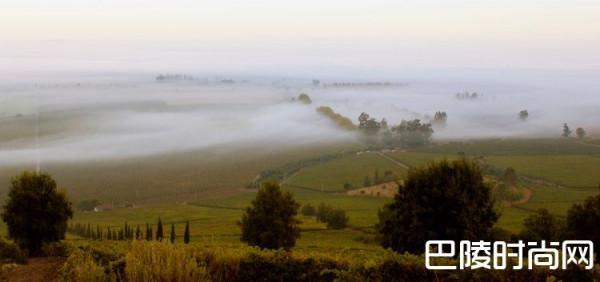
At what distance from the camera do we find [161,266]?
831 centimetres

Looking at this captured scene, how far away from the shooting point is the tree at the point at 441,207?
23.9 metres

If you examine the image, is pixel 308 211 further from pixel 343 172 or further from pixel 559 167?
pixel 559 167

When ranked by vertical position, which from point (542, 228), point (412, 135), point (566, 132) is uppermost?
point (566, 132)

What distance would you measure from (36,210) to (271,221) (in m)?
14.9

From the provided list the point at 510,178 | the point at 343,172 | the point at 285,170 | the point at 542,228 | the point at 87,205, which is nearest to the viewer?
the point at 542,228

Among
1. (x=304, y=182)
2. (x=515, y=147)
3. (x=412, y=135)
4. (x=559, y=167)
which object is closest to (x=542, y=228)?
(x=304, y=182)

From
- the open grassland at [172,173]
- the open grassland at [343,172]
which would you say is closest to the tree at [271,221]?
the open grassland at [343,172]

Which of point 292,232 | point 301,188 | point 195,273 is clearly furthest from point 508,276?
point 301,188

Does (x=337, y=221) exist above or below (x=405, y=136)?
below

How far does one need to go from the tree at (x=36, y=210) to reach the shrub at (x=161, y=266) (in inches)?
777

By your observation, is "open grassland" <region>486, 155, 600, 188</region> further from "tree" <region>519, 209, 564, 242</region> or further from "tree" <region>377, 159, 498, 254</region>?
"tree" <region>377, 159, 498, 254</region>

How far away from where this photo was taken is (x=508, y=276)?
8.66 m

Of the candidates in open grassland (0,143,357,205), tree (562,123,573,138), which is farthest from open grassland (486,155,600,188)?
tree (562,123,573,138)

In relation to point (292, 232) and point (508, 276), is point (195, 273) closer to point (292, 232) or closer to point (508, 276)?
point (508, 276)
